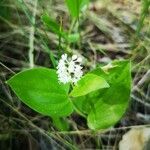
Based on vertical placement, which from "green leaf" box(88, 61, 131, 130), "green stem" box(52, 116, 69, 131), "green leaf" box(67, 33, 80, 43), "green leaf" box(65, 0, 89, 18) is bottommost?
"green stem" box(52, 116, 69, 131)

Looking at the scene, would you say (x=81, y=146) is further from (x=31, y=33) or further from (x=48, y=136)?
(x=31, y=33)

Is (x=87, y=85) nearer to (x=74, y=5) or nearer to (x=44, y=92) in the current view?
(x=44, y=92)

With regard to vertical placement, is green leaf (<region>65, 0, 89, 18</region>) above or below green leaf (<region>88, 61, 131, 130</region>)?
above

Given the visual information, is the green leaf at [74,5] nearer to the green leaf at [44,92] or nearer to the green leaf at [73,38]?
the green leaf at [73,38]

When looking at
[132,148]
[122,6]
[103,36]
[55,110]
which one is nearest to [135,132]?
[132,148]

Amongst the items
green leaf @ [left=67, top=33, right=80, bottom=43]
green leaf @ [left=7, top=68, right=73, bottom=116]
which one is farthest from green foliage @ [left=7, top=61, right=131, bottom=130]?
green leaf @ [left=67, top=33, right=80, bottom=43]

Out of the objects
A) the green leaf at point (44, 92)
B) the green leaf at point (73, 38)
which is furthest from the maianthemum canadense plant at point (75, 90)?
the green leaf at point (73, 38)

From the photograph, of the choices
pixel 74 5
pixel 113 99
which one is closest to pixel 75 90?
pixel 113 99

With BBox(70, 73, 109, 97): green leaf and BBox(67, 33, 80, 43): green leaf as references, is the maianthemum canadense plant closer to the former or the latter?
BBox(70, 73, 109, 97): green leaf
